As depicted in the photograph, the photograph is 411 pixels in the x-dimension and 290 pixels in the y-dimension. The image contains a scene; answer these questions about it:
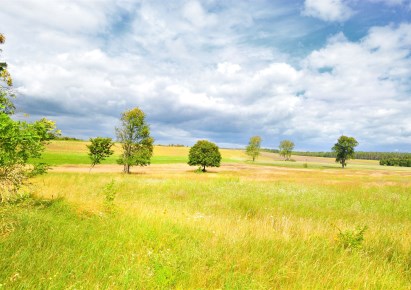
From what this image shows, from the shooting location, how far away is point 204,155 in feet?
203

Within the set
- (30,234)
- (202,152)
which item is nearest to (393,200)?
(30,234)

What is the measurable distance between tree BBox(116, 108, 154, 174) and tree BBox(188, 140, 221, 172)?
1553cm

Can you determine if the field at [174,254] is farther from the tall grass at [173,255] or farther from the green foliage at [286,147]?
the green foliage at [286,147]

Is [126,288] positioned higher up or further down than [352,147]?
further down

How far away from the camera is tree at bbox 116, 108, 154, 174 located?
47056 millimetres

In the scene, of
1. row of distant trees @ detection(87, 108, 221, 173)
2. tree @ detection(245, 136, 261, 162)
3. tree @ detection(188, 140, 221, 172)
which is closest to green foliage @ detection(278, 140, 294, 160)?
tree @ detection(245, 136, 261, 162)

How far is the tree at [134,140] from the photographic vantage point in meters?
47.1

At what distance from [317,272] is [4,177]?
7918 millimetres

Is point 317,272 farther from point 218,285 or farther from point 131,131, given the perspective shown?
point 131,131

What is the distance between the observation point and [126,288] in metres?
4.07

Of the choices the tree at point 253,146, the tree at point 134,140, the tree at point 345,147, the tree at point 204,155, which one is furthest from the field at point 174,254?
the tree at point 253,146

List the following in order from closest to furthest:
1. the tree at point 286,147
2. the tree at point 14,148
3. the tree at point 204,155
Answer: the tree at point 14,148 < the tree at point 204,155 < the tree at point 286,147

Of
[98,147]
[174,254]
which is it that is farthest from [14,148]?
[98,147]

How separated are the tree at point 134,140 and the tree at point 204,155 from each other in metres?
15.5
